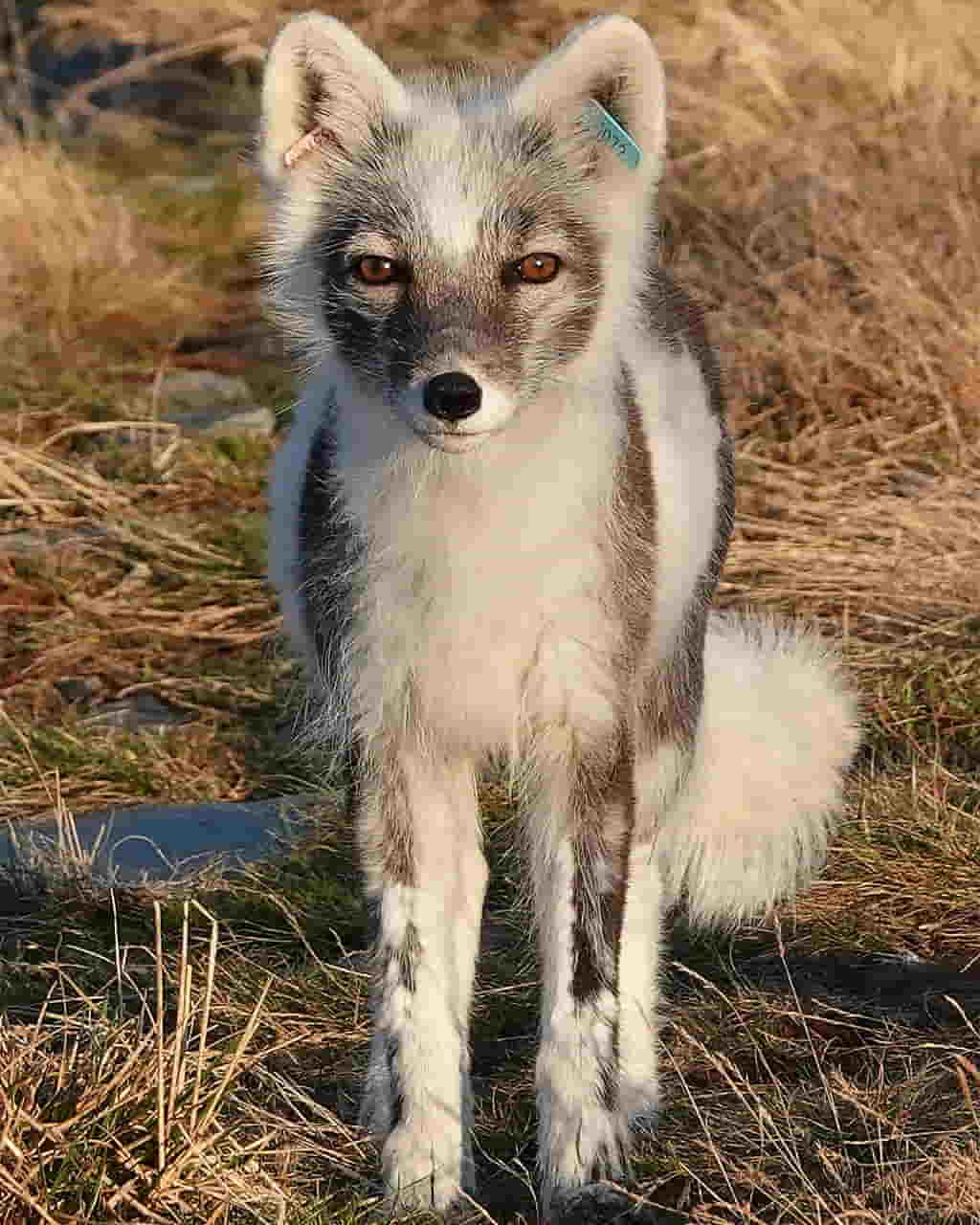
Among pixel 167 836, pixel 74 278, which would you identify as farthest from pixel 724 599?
pixel 74 278

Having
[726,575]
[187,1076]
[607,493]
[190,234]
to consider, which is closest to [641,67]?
[607,493]

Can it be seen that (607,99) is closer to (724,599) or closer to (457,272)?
(457,272)

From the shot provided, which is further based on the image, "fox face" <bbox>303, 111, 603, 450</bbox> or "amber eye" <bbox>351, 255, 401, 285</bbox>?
"amber eye" <bbox>351, 255, 401, 285</bbox>

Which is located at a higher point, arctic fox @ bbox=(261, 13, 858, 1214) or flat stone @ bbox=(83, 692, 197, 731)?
arctic fox @ bbox=(261, 13, 858, 1214)

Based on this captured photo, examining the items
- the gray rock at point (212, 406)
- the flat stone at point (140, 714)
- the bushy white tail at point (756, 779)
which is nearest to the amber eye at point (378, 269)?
the bushy white tail at point (756, 779)

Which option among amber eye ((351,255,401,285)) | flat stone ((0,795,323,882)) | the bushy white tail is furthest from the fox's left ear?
flat stone ((0,795,323,882))

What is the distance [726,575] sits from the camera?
5.68 meters

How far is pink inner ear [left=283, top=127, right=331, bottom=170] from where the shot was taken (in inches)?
134

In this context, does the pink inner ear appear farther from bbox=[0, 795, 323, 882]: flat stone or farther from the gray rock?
the gray rock

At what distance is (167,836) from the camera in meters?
4.63

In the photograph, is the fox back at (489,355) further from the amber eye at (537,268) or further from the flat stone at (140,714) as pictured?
the flat stone at (140,714)

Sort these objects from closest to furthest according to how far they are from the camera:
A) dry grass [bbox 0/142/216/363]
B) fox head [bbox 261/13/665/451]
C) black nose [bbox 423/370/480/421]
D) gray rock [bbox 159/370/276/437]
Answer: black nose [bbox 423/370/480/421] < fox head [bbox 261/13/665/451] < gray rock [bbox 159/370/276/437] < dry grass [bbox 0/142/216/363]

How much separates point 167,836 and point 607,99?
6.66 ft

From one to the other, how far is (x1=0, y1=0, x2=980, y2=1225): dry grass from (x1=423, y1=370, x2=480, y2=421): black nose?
35.2 inches
